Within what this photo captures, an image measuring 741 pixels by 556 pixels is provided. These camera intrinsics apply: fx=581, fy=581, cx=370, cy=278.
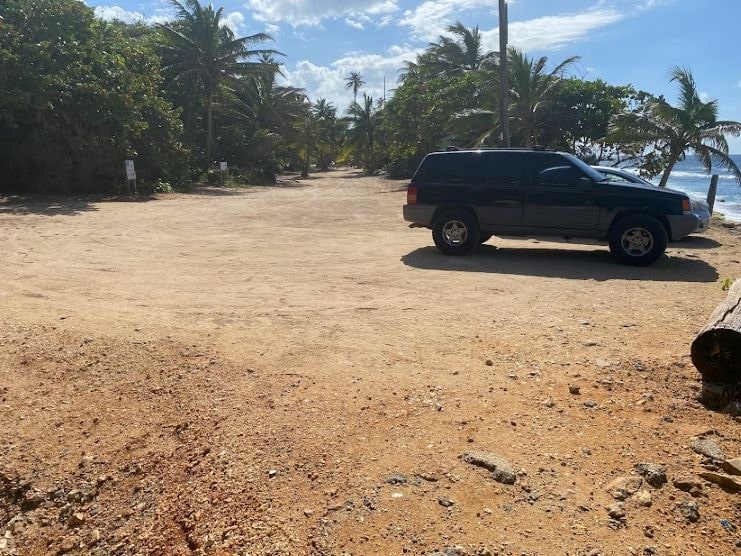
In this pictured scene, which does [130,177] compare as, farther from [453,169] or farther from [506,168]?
[506,168]

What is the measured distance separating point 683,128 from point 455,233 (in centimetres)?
1422

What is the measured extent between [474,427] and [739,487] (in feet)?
4.58

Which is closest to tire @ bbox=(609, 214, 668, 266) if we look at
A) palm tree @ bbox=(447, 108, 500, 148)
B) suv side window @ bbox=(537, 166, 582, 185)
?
suv side window @ bbox=(537, 166, 582, 185)

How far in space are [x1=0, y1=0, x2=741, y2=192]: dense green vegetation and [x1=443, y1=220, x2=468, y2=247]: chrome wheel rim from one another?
13.9m

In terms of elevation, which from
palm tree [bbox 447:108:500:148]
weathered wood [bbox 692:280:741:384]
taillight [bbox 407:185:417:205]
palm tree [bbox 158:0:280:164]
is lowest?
weathered wood [bbox 692:280:741:384]

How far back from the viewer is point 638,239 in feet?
28.6

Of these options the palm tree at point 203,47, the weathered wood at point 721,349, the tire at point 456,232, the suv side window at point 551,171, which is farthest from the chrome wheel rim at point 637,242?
the palm tree at point 203,47

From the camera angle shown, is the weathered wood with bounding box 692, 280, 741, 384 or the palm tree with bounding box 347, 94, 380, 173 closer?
the weathered wood with bounding box 692, 280, 741, 384

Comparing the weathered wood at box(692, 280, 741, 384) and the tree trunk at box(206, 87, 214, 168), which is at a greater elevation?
the tree trunk at box(206, 87, 214, 168)

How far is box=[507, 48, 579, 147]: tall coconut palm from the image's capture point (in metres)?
25.7

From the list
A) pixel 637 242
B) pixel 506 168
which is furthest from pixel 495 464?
pixel 506 168

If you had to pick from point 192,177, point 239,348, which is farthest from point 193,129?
point 239,348

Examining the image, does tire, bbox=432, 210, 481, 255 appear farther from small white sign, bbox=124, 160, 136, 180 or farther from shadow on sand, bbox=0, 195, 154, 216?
small white sign, bbox=124, 160, 136, 180

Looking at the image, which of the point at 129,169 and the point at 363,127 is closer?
the point at 129,169
